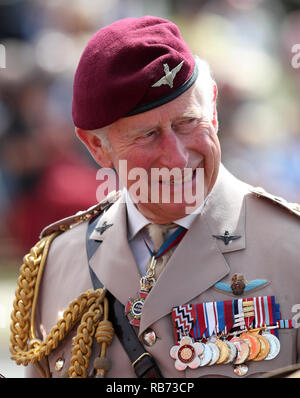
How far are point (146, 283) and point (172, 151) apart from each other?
47 centimetres

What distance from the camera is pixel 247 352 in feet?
7.26

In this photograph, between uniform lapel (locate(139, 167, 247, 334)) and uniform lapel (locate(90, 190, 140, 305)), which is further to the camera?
uniform lapel (locate(90, 190, 140, 305))

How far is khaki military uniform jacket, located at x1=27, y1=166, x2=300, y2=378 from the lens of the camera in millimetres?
2248

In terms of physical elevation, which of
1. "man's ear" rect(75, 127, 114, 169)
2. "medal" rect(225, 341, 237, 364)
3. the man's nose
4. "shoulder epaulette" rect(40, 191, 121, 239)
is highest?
the man's nose

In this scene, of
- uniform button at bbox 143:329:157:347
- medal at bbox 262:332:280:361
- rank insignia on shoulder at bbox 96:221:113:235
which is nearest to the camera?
medal at bbox 262:332:280:361

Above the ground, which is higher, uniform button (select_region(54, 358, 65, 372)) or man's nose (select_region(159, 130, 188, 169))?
man's nose (select_region(159, 130, 188, 169))

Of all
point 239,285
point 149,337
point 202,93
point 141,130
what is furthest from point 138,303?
point 202,93

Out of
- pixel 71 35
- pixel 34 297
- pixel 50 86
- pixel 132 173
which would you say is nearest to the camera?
pixel 132 173

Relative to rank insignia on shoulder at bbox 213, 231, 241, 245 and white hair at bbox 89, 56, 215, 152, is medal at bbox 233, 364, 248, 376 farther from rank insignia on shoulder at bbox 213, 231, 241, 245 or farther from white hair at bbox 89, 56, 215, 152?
white hair at bbox 89, 56, 215, 152

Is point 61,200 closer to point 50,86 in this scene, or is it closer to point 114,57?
point 50,86

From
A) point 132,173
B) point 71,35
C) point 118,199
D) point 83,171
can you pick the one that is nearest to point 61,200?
point 83,171

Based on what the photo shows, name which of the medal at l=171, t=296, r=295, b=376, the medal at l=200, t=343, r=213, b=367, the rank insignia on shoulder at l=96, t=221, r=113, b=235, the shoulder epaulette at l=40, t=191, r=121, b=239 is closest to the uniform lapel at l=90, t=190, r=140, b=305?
the rank insignia on shoulder at l=96, t=221, r=113, b=235

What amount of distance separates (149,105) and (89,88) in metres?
0.22

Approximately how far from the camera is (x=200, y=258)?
2367 millimetres
